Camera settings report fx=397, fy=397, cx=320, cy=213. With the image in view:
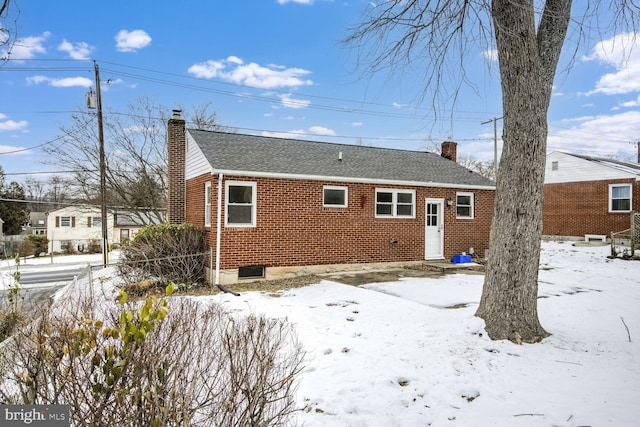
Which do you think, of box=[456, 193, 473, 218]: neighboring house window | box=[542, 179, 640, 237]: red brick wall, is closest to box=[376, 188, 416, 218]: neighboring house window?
box=[456, 193, 473, 218]: neighboring house window

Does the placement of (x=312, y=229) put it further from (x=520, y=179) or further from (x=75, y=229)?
(x=75, y=229)

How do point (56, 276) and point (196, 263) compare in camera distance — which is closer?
point (196, 263)

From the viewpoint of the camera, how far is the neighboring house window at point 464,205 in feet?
49.4

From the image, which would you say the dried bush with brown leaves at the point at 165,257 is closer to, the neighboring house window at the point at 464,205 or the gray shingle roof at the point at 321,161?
the gray shingle roof at the point at 321,161

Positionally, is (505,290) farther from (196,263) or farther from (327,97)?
(327,97)

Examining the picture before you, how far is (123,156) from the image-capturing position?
78.5ft

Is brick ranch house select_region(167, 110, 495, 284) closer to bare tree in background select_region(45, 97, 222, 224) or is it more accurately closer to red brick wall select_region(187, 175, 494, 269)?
red brick wall select_region(187, 175, 494, 269)

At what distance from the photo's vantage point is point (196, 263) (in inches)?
434

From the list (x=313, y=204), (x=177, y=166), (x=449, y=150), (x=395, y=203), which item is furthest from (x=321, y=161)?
(x=449, y=150)

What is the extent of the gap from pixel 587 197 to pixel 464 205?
12166 millimetres

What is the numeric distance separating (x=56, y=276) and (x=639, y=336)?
72.9 feet

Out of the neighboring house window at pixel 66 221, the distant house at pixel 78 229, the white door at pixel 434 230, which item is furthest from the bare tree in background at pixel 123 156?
the neighboring house window at pixel 66 221

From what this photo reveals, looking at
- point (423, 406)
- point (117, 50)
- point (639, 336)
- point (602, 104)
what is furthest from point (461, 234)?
point (117, 50)

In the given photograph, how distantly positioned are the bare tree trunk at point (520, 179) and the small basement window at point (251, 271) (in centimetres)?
702
